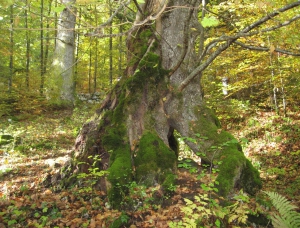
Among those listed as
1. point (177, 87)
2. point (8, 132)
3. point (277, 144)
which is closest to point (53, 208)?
point (177, 87)

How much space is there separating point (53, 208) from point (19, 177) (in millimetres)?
1935

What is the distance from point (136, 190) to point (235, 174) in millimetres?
1532

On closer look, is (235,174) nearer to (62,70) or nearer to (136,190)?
(136,190)

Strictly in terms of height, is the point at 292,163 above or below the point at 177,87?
below

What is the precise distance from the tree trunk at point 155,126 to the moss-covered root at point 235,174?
14 millimetres

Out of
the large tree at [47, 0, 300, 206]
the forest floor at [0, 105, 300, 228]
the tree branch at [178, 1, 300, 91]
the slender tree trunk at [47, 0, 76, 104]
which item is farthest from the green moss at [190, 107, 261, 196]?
the slender tree trunk at [47, 0, 76, 104]

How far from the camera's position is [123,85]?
4.30m

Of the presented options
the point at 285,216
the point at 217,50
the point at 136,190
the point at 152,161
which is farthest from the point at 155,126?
the point at 285,216

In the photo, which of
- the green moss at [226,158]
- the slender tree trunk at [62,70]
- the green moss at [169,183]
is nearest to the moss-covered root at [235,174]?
the green moss at [226,158]

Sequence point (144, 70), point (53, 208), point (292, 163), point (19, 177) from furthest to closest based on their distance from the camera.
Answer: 1. point (292, 163)
2. point (19, 177)
3. point (144, 70)
4. point (53, 208)

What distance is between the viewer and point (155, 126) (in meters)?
4.03

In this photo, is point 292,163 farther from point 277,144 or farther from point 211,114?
point 211,114

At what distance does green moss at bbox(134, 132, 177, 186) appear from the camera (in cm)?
347

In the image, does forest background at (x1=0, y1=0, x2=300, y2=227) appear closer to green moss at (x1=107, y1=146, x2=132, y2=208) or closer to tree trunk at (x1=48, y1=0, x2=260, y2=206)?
green moss at (x1=107, y1=146, x2=132, y2=208)
